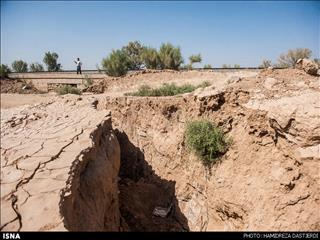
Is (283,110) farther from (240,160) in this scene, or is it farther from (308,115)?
(240,160)

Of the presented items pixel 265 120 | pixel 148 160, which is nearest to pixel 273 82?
pixel 265 120

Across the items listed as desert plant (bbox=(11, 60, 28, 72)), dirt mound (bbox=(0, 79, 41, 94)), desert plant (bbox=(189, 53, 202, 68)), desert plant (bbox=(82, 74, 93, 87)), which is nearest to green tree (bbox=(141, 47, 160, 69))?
desert plant (bbox=(189, 53, 202, 68))

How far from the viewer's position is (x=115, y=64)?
1973 cm

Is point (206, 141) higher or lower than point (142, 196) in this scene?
higher

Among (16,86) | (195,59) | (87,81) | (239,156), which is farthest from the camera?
(195,59)

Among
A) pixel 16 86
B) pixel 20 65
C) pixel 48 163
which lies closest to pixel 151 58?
pixel 16 86

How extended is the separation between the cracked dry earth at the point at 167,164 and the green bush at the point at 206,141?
0.20 metres

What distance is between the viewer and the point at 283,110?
5918 mm

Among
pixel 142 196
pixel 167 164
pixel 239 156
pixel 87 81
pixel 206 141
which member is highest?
pixel 87 81

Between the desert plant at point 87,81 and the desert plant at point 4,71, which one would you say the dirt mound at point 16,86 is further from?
the desert plant at point 87,81

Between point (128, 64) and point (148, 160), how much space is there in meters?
13.2

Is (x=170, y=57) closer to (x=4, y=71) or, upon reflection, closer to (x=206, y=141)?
(x=4, y=71)

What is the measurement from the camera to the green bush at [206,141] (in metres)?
7.02

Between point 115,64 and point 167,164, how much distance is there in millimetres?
12784
